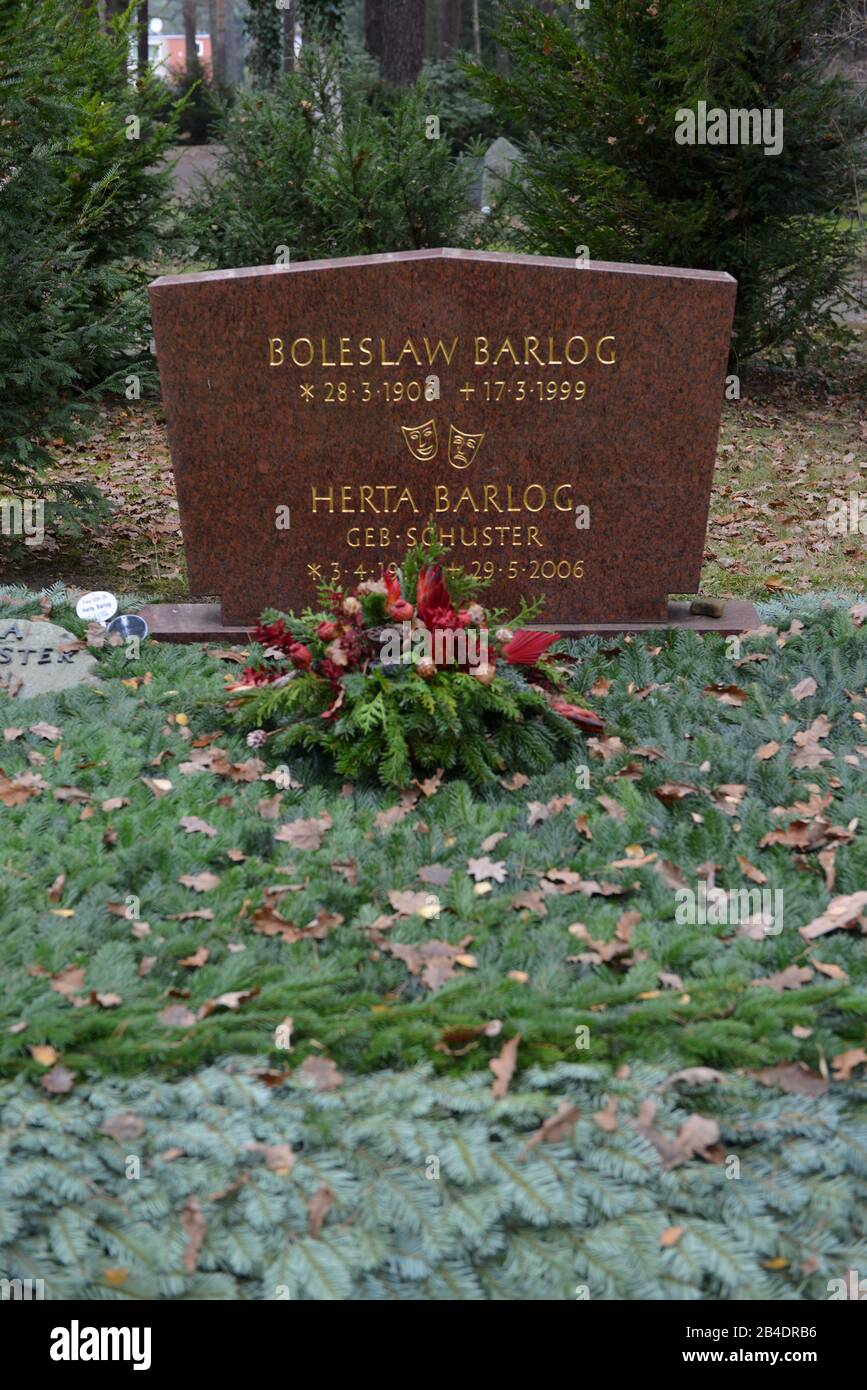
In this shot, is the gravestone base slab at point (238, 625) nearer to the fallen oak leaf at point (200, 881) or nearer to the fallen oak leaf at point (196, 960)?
the fallen oak leaf at point (200, 881)

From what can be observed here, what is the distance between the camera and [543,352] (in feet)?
20.0

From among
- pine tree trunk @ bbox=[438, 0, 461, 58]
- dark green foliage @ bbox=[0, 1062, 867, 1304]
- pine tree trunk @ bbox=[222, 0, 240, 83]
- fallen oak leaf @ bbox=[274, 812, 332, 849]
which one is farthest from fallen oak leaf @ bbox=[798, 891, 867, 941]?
pine tree trunk @ bbox=[222, 0, 240, 83]

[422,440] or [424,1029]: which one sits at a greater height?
[422,440]

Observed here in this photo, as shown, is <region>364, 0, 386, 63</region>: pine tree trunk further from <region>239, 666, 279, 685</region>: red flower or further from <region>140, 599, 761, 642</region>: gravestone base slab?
<region>239, 666, 279, 685</region>: red flower

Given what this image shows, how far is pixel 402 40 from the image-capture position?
1703cm

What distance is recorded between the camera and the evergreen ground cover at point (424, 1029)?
9.48ft

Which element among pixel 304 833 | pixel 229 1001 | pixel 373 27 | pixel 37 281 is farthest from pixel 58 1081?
pixel 373 27

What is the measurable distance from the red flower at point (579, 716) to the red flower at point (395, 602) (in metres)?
0.71

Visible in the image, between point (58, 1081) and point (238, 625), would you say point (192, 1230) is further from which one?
point (238, 625)

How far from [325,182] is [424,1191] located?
374 inches

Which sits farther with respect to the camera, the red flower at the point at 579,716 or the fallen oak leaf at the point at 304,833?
the red flower at the point at 579,716

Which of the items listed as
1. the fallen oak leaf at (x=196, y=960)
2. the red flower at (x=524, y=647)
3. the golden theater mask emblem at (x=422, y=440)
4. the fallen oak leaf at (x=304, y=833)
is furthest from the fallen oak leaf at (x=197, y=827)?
the golden theater mask emblem at (x=422, y=440)

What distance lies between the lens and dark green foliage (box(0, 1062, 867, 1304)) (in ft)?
9.29

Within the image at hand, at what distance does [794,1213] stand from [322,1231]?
1.09 m
